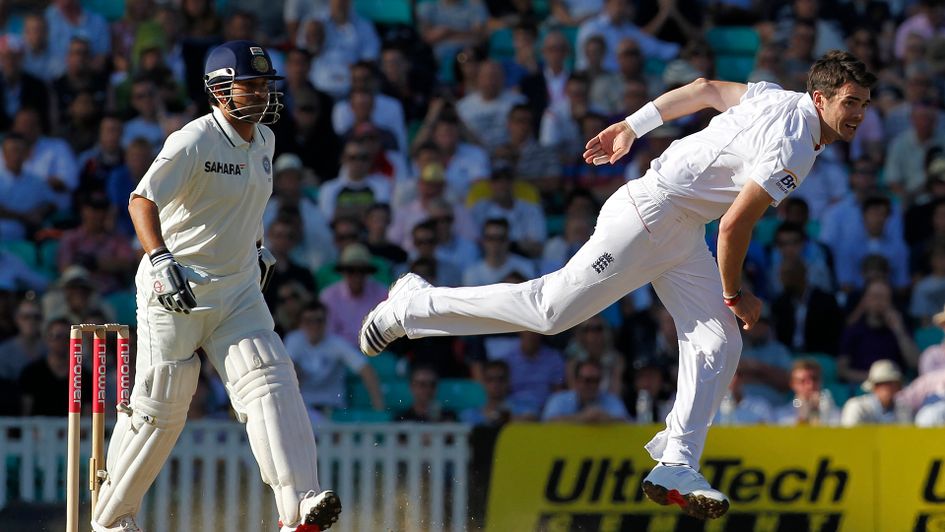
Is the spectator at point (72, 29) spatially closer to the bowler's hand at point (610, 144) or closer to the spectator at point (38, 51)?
the spectator at point (38, 51)

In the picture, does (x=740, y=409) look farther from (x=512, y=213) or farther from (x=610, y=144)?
(x=610, y=144)

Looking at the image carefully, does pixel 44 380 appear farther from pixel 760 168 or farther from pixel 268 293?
pixel 760 168

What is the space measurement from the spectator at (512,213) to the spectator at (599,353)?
1191 mm

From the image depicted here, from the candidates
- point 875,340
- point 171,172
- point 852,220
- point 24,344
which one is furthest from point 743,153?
point 852,220

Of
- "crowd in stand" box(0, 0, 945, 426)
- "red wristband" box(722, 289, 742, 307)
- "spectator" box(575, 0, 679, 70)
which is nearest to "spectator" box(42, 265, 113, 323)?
"crowd in stand" box(0, 0, 945, 426)

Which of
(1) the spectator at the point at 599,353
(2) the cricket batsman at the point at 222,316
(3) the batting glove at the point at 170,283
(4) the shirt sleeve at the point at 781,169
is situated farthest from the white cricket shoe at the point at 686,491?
(1) the spectator at the point at 599,353

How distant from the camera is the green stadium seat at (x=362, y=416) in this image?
36.8ft

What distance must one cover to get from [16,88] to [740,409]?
21.1ft

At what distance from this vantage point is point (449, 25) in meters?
14.2

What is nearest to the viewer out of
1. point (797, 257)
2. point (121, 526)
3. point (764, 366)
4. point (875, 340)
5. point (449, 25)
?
point (121, 526)

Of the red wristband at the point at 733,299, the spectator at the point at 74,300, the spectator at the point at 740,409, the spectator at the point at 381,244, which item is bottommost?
the spectator at the point at 740,409

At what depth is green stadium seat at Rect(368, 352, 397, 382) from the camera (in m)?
11.8

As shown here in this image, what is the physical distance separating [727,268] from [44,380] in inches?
229

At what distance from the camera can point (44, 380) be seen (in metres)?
10.8
